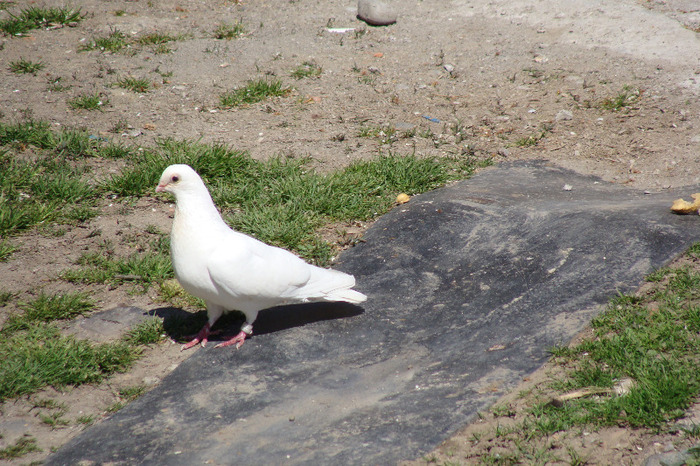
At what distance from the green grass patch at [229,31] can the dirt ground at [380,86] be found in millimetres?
132

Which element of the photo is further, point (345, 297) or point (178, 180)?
point (345, 297)

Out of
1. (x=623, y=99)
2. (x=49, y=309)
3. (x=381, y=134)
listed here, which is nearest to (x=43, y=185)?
(x=49, y=309)

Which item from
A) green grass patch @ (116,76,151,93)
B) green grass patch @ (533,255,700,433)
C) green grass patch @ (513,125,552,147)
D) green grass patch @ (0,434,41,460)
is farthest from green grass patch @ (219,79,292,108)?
green grass patch @ (533,255,700,433)

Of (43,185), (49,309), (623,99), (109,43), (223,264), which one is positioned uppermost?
(109,43)

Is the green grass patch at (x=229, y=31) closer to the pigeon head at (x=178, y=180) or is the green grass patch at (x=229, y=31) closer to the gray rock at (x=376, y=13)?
the gray rock at (x=376, y=13)

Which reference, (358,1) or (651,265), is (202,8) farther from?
(651,265)

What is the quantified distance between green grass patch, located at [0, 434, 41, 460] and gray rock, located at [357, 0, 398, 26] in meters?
7.75

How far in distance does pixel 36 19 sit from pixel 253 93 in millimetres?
3845

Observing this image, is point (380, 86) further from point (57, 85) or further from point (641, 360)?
point (641, 360)

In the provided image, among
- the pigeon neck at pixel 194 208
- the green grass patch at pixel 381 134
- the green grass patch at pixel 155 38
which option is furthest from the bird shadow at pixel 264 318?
the green grass patch at pixel 155 38

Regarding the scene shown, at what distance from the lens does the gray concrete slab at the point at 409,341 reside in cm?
296

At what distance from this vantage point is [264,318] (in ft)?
13.4

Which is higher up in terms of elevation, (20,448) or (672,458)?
(672,458)

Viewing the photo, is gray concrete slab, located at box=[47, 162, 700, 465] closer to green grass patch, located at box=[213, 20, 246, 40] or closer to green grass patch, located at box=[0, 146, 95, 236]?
green grass patch, located at box=[0, 146, 95, 236]
